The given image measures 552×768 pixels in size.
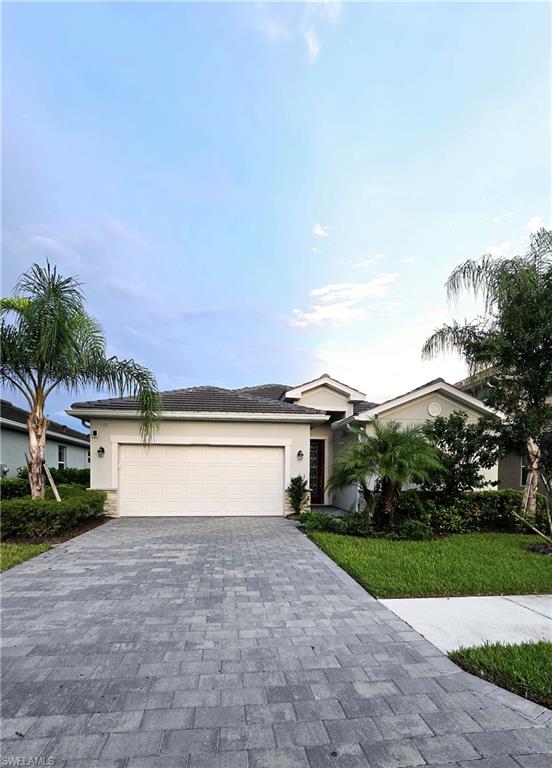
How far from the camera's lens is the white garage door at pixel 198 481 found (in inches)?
462

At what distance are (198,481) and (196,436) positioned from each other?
1.31 m

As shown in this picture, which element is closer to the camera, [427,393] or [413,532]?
[413,532]

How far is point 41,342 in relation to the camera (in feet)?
27.2

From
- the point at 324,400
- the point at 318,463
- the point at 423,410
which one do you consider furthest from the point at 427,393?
the point at 318,463

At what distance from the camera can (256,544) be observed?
8211 millimetres

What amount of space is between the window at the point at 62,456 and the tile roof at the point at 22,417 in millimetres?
737

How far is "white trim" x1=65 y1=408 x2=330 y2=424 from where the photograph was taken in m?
11.4

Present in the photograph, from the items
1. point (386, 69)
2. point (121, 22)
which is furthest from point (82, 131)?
point (386, 69)

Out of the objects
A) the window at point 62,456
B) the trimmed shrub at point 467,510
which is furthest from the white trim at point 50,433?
the trimmed shrub at point 467,510

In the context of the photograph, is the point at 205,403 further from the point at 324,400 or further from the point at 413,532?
the point at 413,532

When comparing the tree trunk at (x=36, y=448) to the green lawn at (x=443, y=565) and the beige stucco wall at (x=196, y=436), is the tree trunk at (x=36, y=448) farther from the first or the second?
the green lawn at (x=443, y=565)

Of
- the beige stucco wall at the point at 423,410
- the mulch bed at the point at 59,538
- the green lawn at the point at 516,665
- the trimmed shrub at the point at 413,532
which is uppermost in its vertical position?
the beige stucco wall at the point at 423,410

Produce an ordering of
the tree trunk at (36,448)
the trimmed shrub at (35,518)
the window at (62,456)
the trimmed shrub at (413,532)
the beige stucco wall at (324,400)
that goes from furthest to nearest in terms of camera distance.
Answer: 1. the window at (62,456)
2. the beige stucco wall at (324,400)
3. the tree trunk at (36,448)
4. the trimmed shrub at (413,532)
5. the trimmed shrub at (35,518)

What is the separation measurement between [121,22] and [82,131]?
10.4ft
